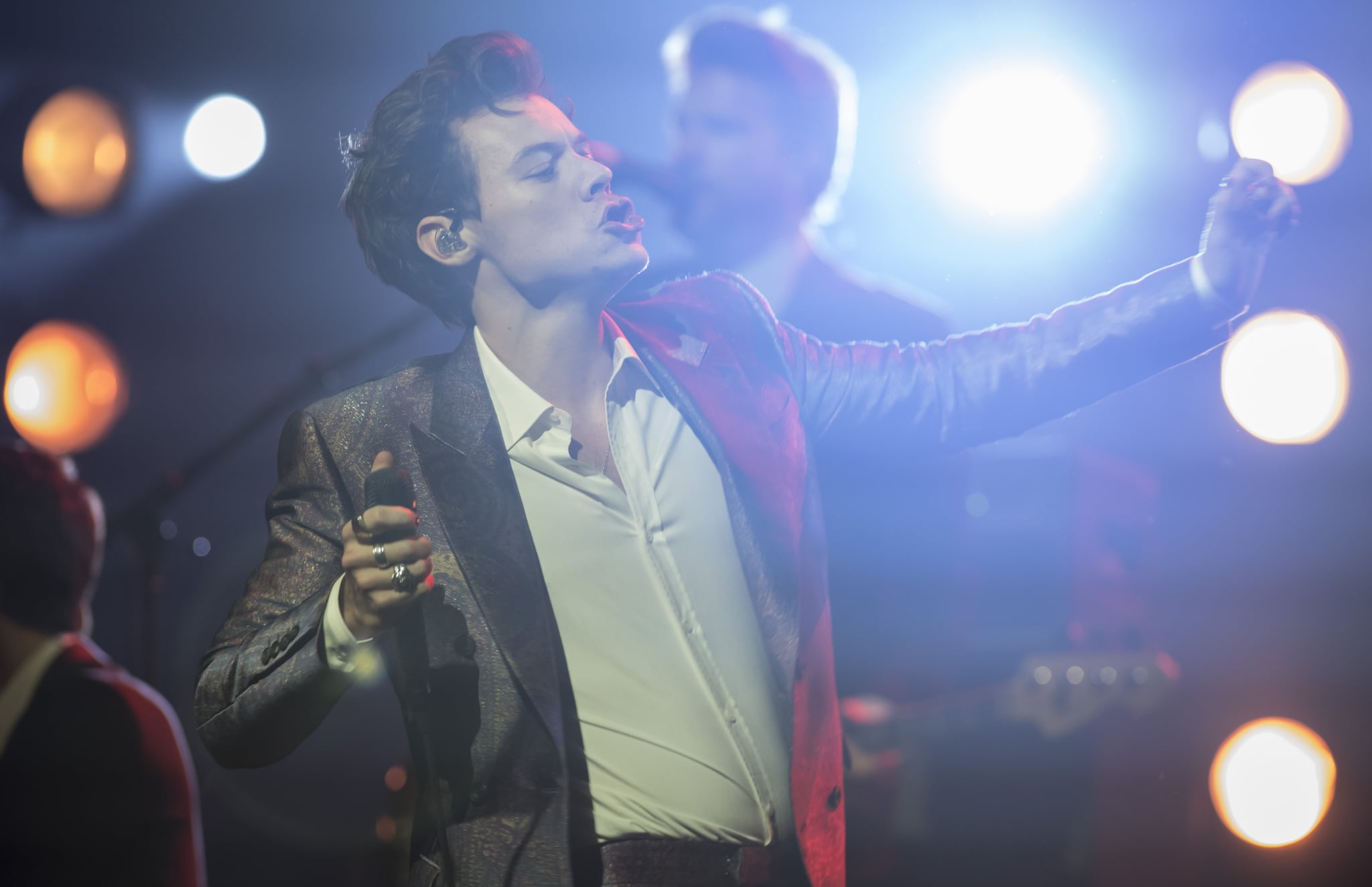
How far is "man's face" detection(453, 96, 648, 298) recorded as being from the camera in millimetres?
1386

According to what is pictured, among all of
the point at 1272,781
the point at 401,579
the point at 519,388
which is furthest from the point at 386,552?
the point at 1272,781

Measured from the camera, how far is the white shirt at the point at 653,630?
4.27 ft

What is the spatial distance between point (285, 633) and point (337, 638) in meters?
0.08

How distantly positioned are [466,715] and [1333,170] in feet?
6.67

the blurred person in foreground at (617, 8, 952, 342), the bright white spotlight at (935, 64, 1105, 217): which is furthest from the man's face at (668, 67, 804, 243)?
the bright white spotlight at (935, 64, 1105, 217)

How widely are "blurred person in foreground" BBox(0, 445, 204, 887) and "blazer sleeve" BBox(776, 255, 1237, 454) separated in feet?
3.80

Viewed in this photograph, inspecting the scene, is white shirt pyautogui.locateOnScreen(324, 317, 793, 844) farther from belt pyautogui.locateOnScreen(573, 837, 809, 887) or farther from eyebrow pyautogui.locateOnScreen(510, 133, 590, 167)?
eyebrow pyautogui.locateOnScreen(510, 133, 590, 167)

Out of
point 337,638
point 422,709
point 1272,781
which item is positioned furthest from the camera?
point 1272,781

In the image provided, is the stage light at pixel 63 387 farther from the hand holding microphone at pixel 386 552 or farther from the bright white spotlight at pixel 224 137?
the hand holding microphone at pixel 386 552

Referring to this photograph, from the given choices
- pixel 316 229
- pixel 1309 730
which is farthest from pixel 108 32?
pixel 1309 730

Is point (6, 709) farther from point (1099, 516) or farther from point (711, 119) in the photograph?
point (1099, 516)

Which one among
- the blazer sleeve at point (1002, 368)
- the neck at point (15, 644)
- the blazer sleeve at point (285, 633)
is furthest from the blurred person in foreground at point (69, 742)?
the blazer sleeve at point (1002, 368)

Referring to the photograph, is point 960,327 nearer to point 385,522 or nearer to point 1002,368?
point 1002,368

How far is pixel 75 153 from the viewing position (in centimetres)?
223
